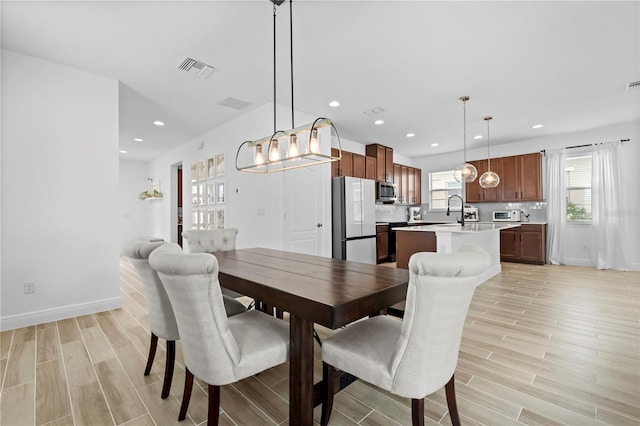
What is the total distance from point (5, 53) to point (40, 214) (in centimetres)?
159

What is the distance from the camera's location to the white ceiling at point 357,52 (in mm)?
2311

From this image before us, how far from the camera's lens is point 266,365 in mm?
1457

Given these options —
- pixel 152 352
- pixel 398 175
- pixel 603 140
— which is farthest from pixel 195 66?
pixel 603 140

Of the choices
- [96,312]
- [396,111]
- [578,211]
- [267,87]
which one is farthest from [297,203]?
[578,211]

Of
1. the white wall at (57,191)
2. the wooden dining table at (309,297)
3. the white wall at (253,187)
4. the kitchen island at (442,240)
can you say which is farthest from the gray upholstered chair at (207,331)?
the kitchen island at (442,240)

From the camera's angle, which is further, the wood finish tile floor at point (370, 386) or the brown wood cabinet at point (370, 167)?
the brown wood cabinet at point (370, 167)

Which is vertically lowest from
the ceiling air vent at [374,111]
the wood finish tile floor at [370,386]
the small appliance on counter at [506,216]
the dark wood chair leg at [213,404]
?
the wood finish tile floor at [370,386]

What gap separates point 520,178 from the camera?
6.39 meters

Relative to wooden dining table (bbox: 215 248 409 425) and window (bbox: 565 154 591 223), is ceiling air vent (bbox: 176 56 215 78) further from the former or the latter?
window (bbox: 565 154 591 223)

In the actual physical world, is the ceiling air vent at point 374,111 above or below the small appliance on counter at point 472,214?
above

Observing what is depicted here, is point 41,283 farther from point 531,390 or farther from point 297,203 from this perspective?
point 531,390

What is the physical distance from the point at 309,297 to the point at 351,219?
12.6 ft

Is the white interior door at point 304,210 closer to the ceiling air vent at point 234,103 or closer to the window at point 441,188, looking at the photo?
the ceiling air vent at point 234,103

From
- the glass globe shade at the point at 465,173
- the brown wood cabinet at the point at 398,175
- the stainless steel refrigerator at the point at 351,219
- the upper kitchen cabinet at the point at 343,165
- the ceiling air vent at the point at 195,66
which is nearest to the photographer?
the ceiling air vent at the point at 195,66
